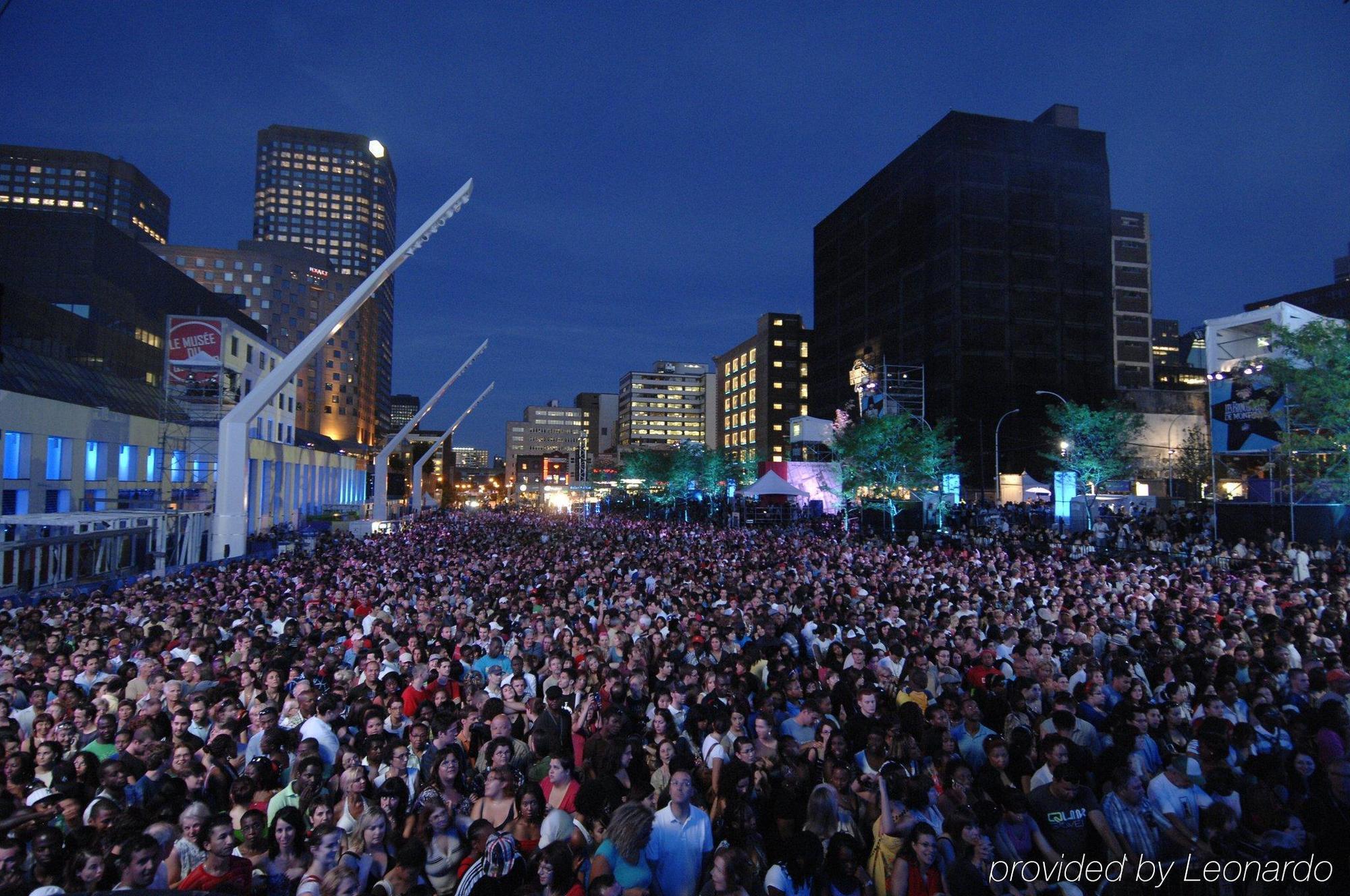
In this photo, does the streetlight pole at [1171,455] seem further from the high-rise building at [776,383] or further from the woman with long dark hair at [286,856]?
the woman with long dark hair at [286,856]

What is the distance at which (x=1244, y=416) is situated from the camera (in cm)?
3144

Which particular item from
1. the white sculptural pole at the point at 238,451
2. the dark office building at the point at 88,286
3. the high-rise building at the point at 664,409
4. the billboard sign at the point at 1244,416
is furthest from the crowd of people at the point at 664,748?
the high-rise building at the point at 664,409

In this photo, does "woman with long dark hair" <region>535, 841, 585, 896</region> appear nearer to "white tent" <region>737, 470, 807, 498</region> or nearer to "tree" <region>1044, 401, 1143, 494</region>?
"white tent" <region>737, 470, 807, 498</region>

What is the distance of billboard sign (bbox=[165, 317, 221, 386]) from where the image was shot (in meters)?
36.3

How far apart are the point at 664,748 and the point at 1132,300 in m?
101

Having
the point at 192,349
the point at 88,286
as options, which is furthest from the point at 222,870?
the point at 88,286

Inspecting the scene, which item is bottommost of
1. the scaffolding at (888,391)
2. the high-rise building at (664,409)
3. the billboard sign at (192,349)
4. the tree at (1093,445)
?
the tree at (1093,445)

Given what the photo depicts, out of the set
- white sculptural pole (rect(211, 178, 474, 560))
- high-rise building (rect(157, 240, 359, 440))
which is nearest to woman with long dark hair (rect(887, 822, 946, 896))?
white sculptural pole (rect(211, 178, 474, 560))

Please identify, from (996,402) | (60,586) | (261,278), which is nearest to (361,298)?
(60,586)

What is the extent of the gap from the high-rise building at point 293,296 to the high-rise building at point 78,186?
22.9m

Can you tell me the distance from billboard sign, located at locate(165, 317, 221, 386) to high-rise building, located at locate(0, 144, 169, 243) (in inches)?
4523

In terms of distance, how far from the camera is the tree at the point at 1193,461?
6203cm

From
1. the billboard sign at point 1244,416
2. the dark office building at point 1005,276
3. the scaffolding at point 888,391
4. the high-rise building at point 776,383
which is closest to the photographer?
the billboard sign at point 1244,416

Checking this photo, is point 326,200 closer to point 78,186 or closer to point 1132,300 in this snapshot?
point 78,186
